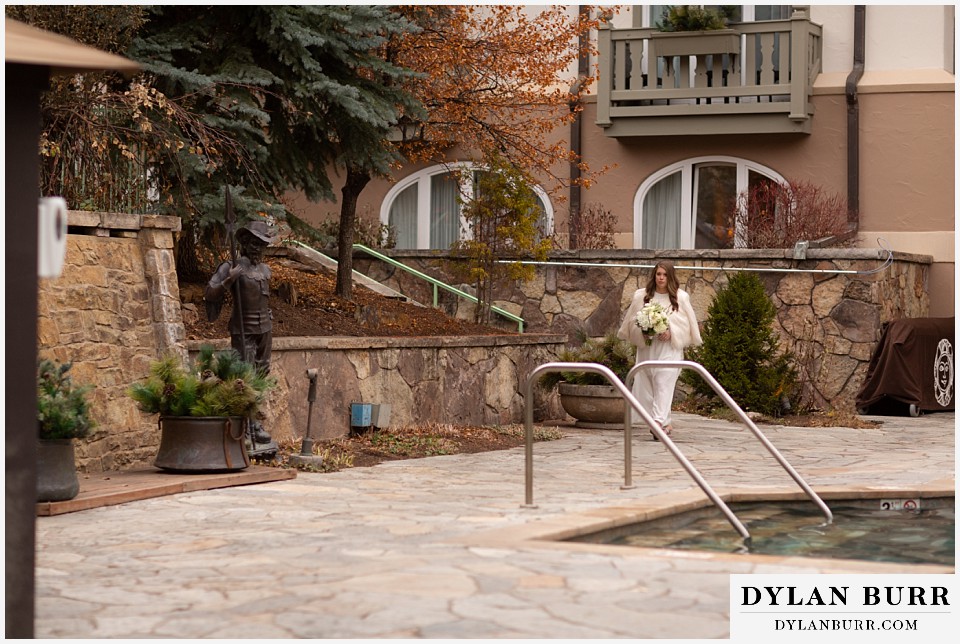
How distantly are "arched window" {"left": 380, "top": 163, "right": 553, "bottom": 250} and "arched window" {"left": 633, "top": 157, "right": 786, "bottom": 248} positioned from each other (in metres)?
2.93

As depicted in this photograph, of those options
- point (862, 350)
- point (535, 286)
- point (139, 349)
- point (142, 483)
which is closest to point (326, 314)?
point (139, 349)

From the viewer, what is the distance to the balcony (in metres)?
18.5

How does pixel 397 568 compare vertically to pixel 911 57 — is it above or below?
below

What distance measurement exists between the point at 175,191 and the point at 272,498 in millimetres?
4323

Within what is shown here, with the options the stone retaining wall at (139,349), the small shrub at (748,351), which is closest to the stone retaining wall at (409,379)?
the stone retaining wall at (139,349)

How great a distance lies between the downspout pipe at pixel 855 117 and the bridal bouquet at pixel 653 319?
6.74 metres

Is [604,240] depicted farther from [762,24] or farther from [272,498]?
[272,498]

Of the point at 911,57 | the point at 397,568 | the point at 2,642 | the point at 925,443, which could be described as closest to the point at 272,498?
the point at 397,568

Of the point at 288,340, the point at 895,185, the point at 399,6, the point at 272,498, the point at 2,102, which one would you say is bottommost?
the point at 272,498

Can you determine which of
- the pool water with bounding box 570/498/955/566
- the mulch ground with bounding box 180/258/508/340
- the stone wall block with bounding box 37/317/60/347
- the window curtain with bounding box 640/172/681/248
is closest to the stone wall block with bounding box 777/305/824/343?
the window curtain with bounding box 640/172/681/248

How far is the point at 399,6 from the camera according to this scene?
47.8 ft

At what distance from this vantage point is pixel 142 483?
9.08 m

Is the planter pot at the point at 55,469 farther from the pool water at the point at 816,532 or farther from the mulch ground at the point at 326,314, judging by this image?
the mulch ground at the point at 326,314

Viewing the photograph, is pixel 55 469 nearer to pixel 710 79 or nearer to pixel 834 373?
pixel 834 373
